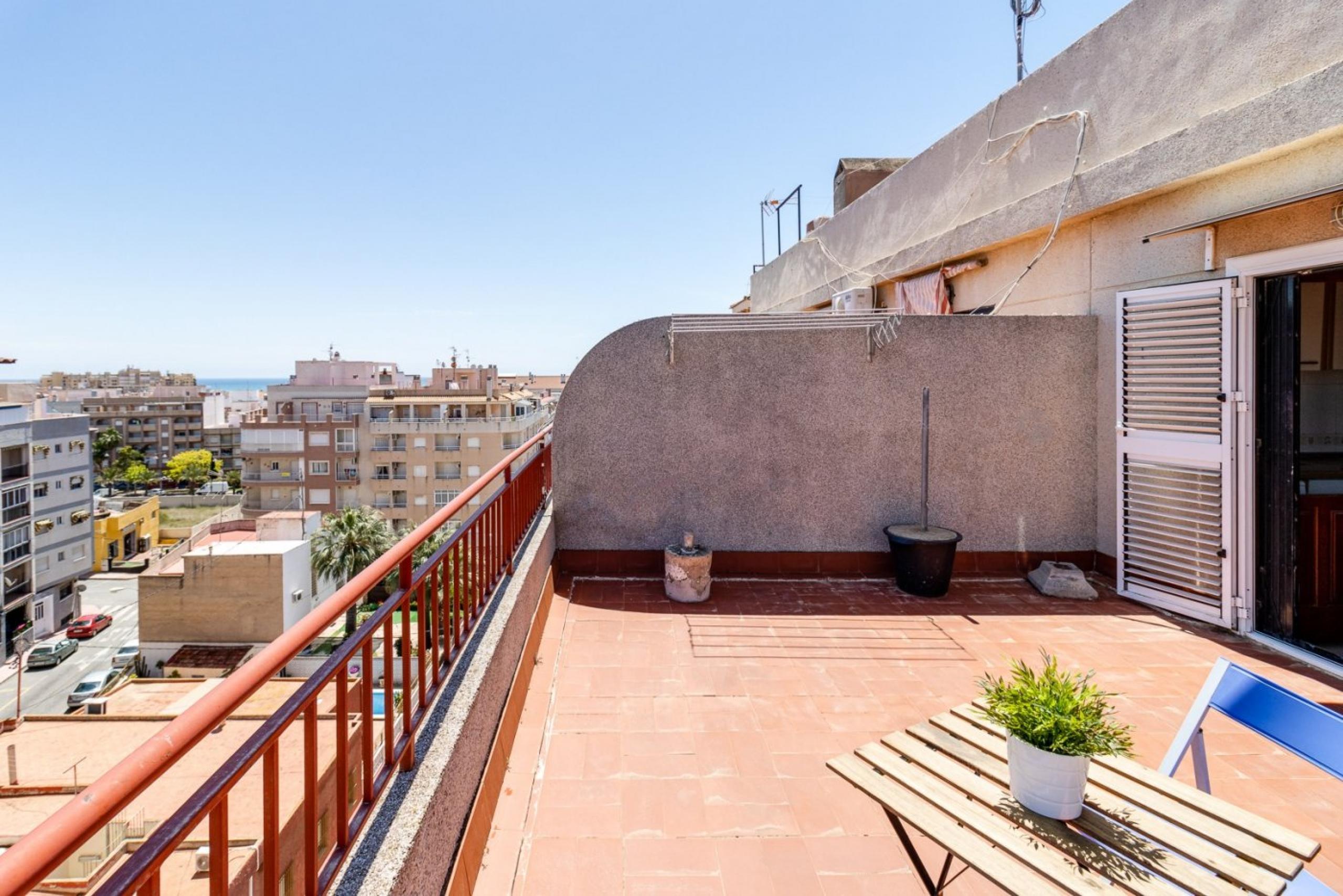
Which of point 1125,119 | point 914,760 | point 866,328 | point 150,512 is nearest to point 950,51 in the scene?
point 1125,119

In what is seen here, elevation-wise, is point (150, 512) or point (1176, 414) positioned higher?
point (1176, 414)

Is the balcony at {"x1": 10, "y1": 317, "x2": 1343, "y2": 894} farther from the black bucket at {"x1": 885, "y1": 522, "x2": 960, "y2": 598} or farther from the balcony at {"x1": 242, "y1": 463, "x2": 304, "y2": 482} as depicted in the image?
the balcony at {"x1": 242, "y1": 463, "x2": 304, "y2": 482}

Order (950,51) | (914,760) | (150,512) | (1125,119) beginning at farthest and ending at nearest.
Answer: (150,512) → (950,51) → (1125,119) → (914,760)

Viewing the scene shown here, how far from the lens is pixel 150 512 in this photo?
46.4 metres

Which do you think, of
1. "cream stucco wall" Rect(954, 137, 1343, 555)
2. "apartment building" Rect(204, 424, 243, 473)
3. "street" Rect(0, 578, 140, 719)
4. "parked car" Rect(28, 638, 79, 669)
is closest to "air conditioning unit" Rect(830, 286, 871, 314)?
"cream stucco wall" Rect(954, 137, 1343, 555)

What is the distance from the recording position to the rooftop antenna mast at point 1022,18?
6.70 meters

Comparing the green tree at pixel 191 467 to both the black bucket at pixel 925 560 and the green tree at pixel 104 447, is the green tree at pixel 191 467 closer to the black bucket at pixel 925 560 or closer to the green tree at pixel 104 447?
the green tree at pixel 104 447

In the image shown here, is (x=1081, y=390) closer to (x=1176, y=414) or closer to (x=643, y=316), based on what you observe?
(x=1176, y=414)

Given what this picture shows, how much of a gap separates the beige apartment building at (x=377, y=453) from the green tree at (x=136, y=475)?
3553 cm

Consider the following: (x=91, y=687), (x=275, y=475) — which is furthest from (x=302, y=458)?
(x=91, y=687)

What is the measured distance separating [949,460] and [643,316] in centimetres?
299

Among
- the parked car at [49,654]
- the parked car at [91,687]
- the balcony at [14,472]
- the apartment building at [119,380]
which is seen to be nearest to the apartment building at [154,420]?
the apartment building at [119,380]

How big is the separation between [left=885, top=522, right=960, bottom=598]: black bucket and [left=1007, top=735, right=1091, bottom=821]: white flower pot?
3.51 m

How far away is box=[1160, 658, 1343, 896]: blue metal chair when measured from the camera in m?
1.61
